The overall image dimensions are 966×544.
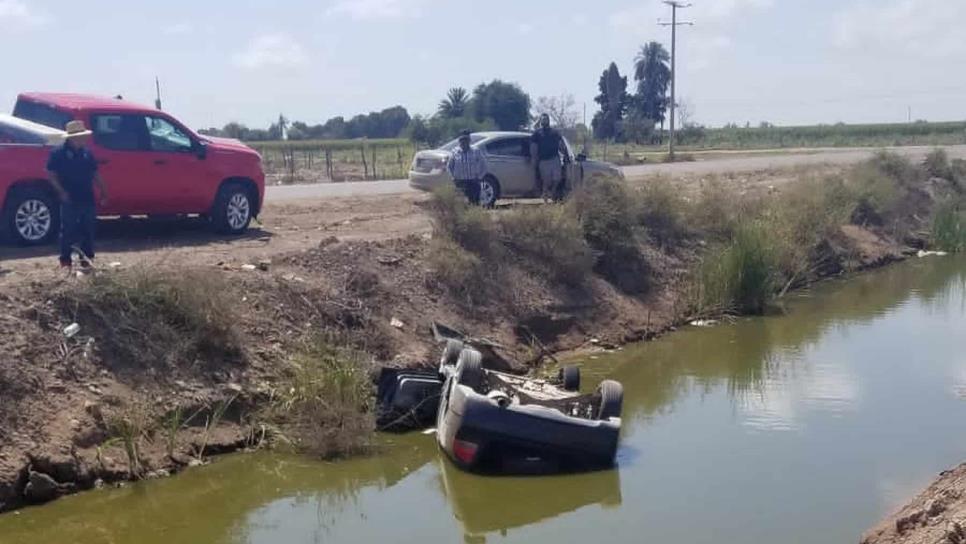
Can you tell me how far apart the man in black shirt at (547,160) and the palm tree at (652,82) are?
61.8 meters

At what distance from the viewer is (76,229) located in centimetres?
1404

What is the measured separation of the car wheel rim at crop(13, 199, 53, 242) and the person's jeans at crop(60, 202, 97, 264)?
187 cm

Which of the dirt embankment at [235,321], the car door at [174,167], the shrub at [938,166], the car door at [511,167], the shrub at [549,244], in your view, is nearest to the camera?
the dirt embankment at [235,321]

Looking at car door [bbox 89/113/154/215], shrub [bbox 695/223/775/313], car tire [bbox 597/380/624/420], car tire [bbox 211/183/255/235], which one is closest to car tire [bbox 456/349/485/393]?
car tire [bbox 597/380/624/420]

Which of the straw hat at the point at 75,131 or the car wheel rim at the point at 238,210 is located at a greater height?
the straw hat at the point at 75,131

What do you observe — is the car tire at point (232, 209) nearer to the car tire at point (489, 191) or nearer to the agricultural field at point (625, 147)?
the car tire at point (489, 191)

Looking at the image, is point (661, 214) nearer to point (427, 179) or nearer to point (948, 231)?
point (427, 179)

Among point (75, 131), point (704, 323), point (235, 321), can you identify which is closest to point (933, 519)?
point (235, 321)

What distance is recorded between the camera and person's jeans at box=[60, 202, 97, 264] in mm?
13836

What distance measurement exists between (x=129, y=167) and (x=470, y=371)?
264 inches

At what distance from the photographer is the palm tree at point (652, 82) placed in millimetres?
85750

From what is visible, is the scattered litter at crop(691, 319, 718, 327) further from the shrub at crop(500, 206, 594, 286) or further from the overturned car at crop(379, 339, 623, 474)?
the overturned car at crop(379, 339, 623, 474)

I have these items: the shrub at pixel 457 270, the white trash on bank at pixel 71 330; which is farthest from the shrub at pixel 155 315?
the shrub at pixel 457 270

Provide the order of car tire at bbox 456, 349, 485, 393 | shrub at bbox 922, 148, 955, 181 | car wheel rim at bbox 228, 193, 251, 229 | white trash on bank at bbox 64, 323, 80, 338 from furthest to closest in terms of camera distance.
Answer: shrub at bbox 922, 148, 955, 181, car wheel rim at bbox 228, 193, 251, 229, car tire at bbox 456, 349, 485, 393, white trash on bank at bbox 64, 323, 80, 338
